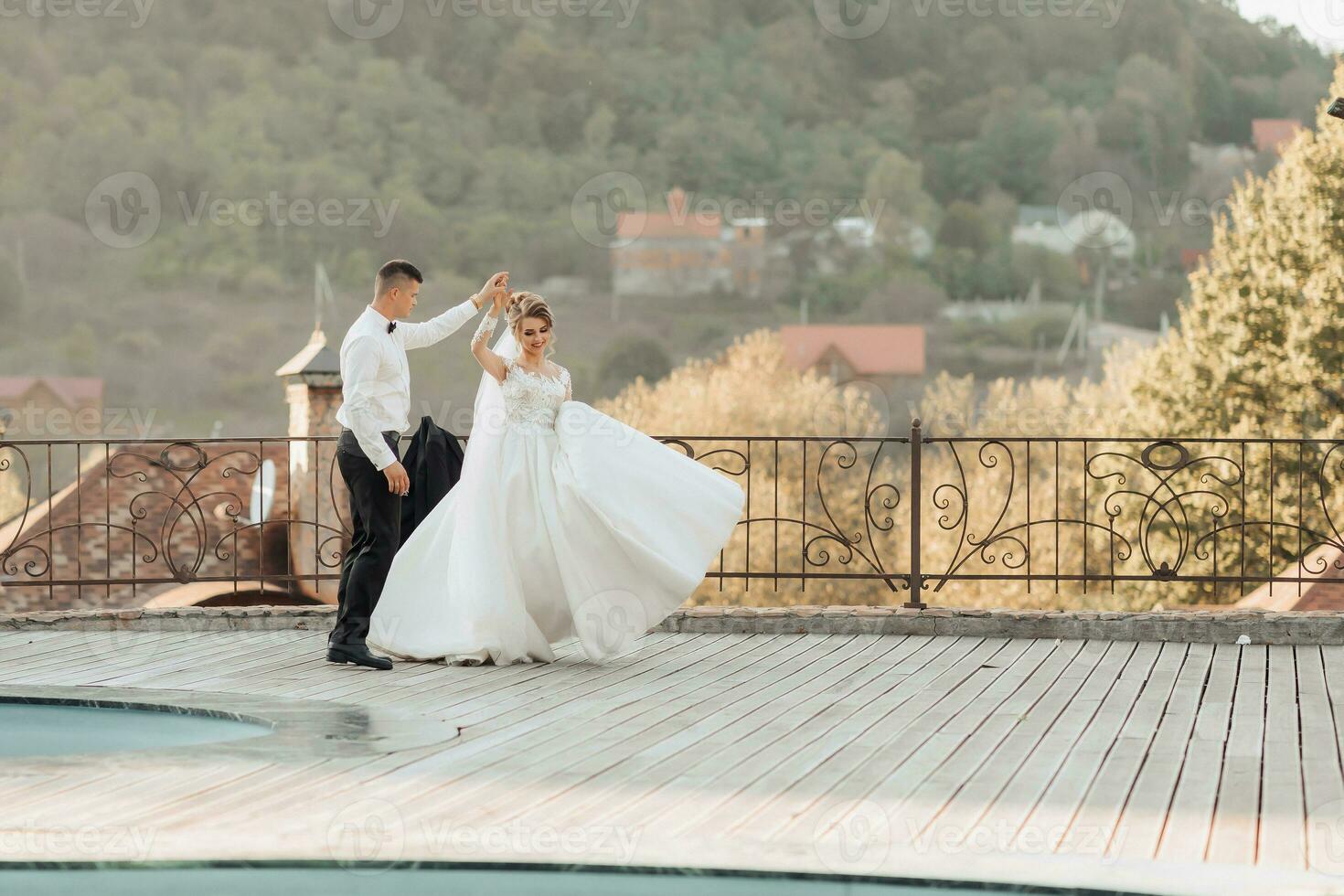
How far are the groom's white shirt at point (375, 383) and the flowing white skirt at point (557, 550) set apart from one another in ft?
1.76

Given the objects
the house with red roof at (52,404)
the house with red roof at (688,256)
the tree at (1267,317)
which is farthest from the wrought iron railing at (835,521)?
the house with red roof at (52,404)

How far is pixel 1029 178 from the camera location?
9488 cm

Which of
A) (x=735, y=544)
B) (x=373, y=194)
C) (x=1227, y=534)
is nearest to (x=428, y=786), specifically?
(x=1227, y=534)

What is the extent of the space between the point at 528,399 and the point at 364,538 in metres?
1.05

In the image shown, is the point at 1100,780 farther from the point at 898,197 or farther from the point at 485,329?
the point at 898,197

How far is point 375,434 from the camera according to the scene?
6.68 meters

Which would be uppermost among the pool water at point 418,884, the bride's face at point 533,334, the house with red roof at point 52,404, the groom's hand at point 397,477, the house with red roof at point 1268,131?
the house with red roof at point 1268,131

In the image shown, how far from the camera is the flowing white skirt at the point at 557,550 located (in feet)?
22.8

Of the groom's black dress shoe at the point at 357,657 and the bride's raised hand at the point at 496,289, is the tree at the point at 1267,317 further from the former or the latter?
the groom's black dress shoe at the point at 357,657

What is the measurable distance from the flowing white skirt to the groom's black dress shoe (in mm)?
205

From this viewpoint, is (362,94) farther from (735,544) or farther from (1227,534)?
(1227,534)

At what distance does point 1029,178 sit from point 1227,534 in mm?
72804

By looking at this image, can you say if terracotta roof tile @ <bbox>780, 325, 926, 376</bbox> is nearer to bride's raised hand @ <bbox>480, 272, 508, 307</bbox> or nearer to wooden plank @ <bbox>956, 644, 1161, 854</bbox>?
bride's raised hand @ <bbox>480, 272, 508, 307</bbox>

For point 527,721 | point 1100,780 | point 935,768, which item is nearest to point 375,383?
point 527,721
